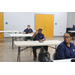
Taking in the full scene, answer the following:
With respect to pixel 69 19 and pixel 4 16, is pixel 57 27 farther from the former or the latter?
pixel 4 16

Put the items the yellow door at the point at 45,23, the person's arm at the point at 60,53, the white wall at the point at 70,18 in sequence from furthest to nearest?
the white wall at the point at 70,18
the yellow door at the point at 45,23
the person's arm at the point at 60,53

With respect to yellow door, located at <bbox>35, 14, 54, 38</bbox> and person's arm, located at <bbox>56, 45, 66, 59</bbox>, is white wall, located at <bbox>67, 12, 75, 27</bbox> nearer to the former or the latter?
yellow door, located at <bbox>35, 14, 54, 38</bbox>

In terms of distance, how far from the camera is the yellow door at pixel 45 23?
39.2 feet

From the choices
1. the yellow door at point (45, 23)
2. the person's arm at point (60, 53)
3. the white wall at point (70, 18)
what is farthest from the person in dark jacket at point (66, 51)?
the white wall at point (70, 18)

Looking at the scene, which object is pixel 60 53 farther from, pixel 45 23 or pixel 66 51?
pixel 45 23

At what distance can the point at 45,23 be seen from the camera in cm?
1216

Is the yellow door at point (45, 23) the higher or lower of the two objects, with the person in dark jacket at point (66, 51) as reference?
higher

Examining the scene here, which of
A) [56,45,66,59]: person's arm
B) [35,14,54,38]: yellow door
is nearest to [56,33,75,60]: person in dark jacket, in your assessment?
[56,45,66,59]: person's arm

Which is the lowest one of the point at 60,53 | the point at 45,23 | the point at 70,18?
the point at 60,53

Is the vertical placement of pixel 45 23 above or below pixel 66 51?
above

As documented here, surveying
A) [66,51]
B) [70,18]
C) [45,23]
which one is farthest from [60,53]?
[70,18]

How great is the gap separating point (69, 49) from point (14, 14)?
366 inches

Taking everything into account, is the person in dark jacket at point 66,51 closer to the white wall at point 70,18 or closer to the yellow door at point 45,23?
the yellow door at point 45,23

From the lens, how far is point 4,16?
11.1 metres
